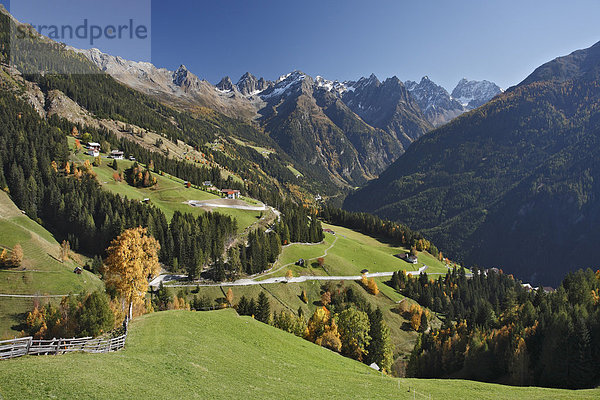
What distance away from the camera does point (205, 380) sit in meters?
25.3

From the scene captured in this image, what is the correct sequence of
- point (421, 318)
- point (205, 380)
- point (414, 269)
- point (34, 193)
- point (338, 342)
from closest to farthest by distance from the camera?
point (205, 380)
point (338, 342)
point (421, 318)
point (34, 193)
point (414, 269)

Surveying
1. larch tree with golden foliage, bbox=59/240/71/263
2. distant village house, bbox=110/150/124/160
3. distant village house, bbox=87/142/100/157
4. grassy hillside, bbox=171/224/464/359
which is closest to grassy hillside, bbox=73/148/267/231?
distant village house, bbox=87/142/100/157

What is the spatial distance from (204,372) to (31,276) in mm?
83107

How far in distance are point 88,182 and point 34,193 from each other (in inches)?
770

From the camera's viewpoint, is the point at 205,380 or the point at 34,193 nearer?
Result: the point at 205,380

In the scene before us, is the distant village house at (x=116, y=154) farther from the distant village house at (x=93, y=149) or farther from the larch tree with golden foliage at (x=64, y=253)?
the larch tree with golden foliage at (x=64, y=253)

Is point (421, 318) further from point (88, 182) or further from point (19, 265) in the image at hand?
point (88, 182)

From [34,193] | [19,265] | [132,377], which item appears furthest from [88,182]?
[132,377]

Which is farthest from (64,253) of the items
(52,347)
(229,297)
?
(52,347)

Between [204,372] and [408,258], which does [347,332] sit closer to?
[204,372]

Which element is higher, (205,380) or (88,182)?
(88,182)

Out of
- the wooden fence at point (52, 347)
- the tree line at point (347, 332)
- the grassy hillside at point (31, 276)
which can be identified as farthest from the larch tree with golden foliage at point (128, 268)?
the grassy hillside at point (31, 276)

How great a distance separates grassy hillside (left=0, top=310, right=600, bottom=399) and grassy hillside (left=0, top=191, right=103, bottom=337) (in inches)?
2156

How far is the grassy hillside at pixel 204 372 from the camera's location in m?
18.9
